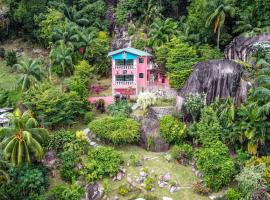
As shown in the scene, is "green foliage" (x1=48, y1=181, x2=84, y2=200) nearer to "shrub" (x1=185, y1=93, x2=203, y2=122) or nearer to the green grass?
"shrub" (x1=185, y1=93, x2=203, y2=122)

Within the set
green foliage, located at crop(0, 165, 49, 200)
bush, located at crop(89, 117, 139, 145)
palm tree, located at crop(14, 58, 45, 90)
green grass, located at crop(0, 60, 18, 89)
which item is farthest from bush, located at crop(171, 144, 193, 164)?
green grass, located at crop(0, 60, 18, 89)

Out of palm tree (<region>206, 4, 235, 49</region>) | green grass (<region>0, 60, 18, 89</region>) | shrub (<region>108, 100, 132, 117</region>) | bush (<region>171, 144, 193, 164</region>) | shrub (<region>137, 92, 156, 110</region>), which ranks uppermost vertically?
palm tree (<region>206, 4, 235, 49</region>)

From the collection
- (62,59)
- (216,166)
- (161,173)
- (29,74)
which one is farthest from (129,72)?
(216,166)

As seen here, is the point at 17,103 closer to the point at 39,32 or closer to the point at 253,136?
the point at 39,32

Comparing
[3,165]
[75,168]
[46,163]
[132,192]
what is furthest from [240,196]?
[3,165]

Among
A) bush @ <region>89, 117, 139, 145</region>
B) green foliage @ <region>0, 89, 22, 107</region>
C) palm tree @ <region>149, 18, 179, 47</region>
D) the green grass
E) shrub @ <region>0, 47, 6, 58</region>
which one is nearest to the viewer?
bush @ <region>89, 117, 139, 145</region>

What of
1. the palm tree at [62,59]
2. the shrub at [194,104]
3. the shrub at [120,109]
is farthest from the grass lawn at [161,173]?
the palm tree at [62,59]

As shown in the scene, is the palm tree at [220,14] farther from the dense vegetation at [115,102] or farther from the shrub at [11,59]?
the shrub at [11,59]
